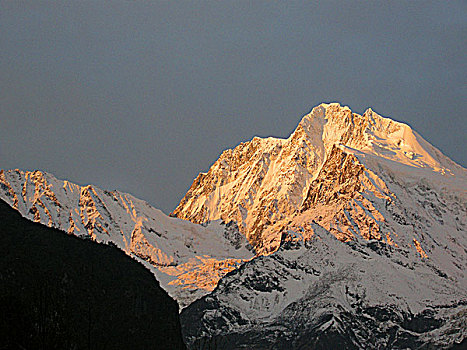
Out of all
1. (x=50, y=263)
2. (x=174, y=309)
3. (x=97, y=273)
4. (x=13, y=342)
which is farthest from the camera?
(x=174, y=309)

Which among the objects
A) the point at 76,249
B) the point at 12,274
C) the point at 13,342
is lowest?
the point at 13,342

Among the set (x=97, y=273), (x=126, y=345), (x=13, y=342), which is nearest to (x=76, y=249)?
(x=97, y=273)

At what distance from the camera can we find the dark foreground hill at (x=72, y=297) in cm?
8262

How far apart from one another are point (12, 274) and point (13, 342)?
23.2ft

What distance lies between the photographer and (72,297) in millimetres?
90188

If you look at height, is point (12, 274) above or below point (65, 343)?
above

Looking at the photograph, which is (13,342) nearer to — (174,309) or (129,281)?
(129,281)

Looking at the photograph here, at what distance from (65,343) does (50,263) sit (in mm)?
9378

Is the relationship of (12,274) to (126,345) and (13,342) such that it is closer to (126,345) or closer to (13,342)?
(13,342)

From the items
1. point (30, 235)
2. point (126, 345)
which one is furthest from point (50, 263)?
point (126, 345)

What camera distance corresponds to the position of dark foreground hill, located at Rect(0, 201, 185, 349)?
271ft

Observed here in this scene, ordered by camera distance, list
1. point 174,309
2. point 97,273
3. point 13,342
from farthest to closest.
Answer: point 174,309
point 97,273
point 13,342

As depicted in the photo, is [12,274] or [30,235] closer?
[12,274]

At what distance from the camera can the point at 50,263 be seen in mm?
91375
